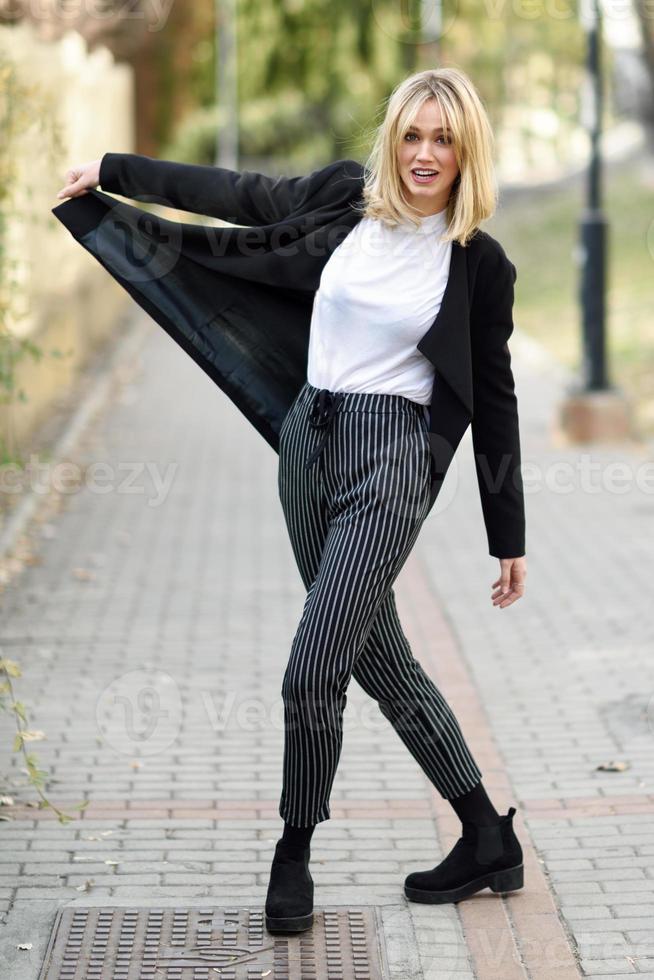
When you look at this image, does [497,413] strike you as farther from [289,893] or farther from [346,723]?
[346,723]

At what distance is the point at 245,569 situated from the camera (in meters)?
8.25

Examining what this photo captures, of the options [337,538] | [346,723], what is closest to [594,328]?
[346,723]

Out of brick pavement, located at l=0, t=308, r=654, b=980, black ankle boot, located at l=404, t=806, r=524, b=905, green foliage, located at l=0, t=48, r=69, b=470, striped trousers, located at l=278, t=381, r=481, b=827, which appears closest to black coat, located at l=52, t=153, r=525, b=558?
striped trousers, located at l=278, t=381, r=481, b=827

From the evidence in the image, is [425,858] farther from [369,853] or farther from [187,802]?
[187,802]

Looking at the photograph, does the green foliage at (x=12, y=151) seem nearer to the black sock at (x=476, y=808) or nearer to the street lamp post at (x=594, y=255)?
the black sock at (x=476, y=808)

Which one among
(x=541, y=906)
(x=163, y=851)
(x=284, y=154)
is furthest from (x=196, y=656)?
(x=284, y=154)

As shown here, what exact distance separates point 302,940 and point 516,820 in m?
1.12

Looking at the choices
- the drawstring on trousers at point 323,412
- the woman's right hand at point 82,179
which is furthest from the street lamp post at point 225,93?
the drawstring on trousers at point 323,412

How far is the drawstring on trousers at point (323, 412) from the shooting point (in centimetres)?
372

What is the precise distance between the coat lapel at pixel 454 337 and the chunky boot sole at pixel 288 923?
1322 millimetres

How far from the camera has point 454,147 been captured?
143 inches

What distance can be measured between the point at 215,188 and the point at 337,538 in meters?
0.93

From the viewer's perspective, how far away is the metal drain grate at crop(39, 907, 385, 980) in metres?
3.67

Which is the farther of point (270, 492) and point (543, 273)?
point (543, 273)
